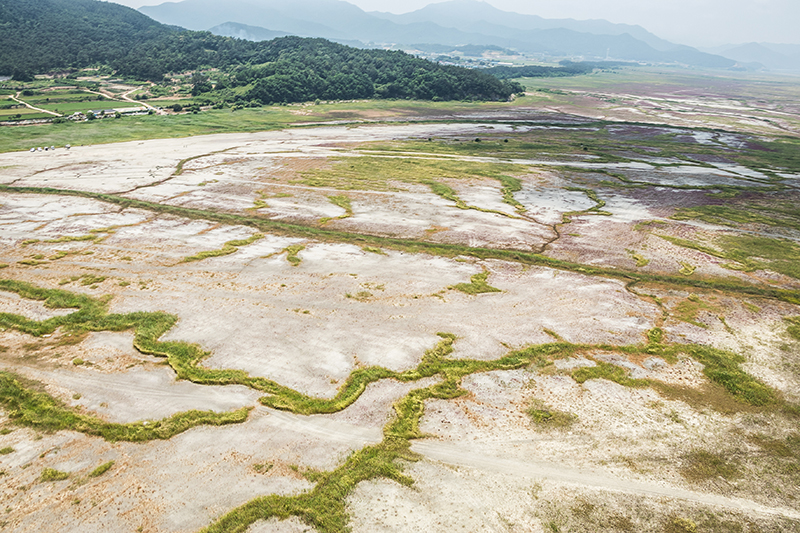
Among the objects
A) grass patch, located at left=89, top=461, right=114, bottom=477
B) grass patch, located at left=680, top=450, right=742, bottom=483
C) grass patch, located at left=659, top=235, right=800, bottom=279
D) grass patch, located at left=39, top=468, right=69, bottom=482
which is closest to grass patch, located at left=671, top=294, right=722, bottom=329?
grass patch, located at left=659, top=235, right=800, bottom=279

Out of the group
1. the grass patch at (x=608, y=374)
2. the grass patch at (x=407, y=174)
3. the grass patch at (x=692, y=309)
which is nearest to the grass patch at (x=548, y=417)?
the grass patch at (x=608, y=374)

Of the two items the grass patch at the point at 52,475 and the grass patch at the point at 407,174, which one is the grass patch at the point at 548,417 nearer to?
the grass patch at the point at 52,475

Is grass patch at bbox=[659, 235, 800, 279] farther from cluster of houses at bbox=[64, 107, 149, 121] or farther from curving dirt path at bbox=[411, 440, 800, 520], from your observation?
cluster of houses at bbox=[64, 107, 149, 121]

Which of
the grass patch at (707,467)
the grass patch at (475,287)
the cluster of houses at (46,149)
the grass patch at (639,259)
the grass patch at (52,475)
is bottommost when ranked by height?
the grass patch at (707,467)

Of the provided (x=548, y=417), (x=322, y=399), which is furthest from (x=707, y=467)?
(x=322, y=399)

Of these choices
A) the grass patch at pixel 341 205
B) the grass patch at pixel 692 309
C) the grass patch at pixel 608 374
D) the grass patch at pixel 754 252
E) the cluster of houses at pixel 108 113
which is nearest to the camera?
the grass patch at pixel 608 374

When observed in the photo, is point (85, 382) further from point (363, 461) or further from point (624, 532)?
point (624, 532)

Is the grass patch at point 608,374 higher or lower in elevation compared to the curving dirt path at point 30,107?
lower

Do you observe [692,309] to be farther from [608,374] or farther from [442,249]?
[442,249]
